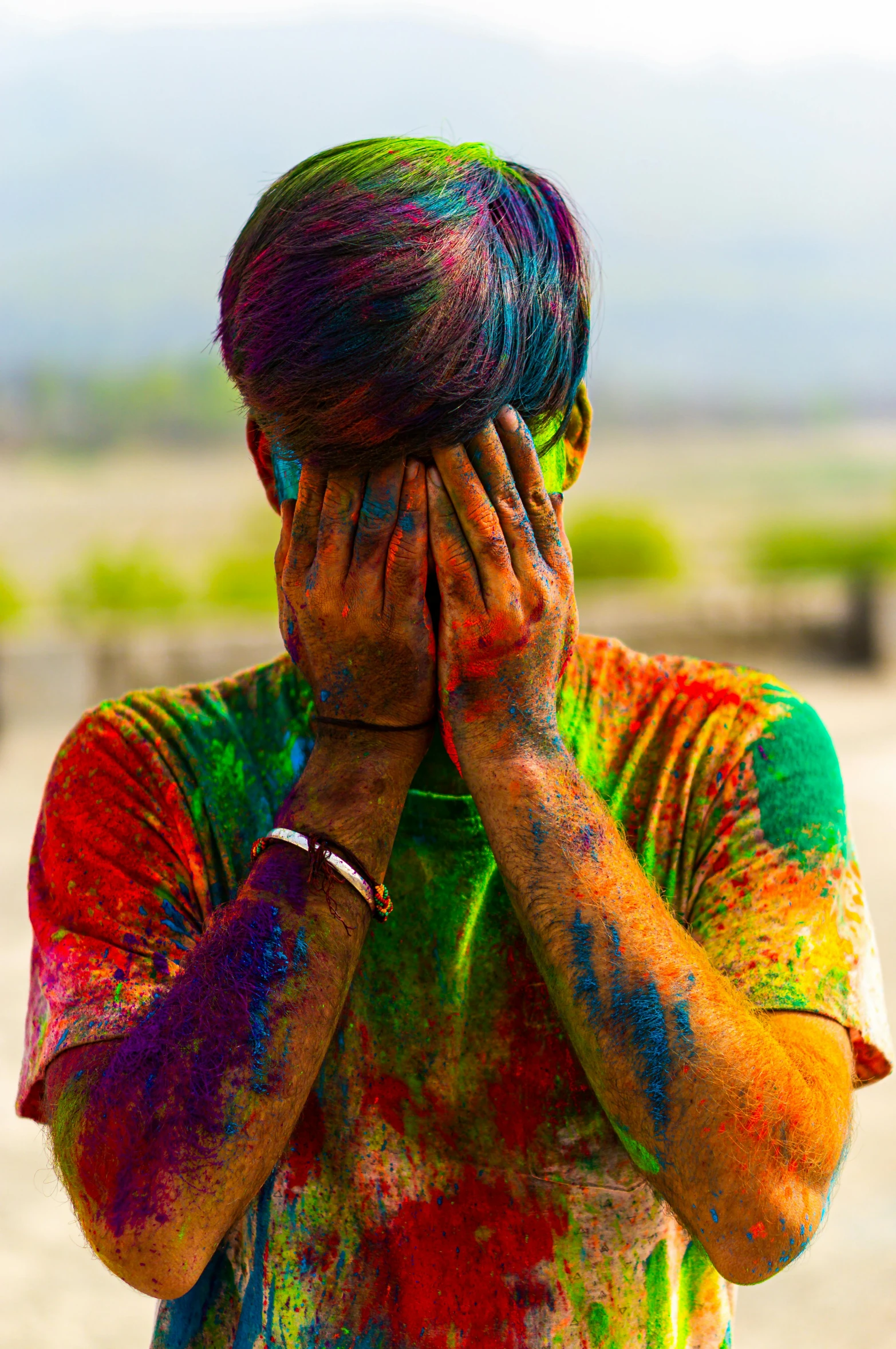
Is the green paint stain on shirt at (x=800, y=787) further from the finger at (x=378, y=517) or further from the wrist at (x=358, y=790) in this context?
the finger at (x=378, y=517)

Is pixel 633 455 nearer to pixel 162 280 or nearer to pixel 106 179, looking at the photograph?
pixel 162 280

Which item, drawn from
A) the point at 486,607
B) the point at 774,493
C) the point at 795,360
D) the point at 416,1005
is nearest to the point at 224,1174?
the point at 416,1005

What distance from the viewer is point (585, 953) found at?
55.9 inches

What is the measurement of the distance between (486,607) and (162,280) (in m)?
144

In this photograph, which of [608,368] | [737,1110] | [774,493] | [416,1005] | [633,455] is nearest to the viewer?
[737,1110]

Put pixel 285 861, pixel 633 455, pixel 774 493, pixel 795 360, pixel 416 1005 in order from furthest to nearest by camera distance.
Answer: pixel 795 360, pixel 633 455, pixel 774 493, pixel 416 1005, pixel 285 861

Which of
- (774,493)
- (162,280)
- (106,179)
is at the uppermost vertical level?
(106,179)

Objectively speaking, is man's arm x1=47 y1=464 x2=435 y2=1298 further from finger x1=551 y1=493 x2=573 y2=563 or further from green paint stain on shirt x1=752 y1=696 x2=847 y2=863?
green paint stain on shirt x1=752 y1=696 x2=847 y2=863

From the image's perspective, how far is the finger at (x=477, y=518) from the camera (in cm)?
144

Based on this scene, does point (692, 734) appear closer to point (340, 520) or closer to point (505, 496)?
point (505, 496)

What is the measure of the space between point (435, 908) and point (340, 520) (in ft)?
1.61

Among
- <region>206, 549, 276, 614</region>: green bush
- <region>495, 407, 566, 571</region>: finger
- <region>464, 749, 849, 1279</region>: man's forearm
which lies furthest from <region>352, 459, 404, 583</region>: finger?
<region>206, 549, 276, 614</region>: green bush

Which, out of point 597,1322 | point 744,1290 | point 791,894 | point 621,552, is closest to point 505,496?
point 791,894

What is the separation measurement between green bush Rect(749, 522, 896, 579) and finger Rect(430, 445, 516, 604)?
61.4 ft
